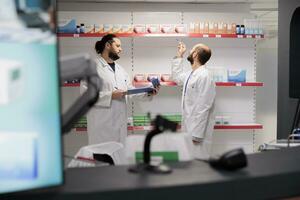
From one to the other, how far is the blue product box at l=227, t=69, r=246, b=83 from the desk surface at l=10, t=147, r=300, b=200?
3.34 metres

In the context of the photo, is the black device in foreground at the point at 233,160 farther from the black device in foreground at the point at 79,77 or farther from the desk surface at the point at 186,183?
the black device in foreground at the point at 79,77

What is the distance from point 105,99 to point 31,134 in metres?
2.62

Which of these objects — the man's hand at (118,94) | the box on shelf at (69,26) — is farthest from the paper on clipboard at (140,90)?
the box on shelf at (69,26)

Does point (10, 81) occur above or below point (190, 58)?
below

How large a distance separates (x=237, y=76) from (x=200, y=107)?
2.85 ft

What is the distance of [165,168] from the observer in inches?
40.2

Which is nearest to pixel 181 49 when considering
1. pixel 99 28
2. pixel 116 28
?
pixel 116 28

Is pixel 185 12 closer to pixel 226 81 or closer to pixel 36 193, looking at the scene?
pixel 226 81

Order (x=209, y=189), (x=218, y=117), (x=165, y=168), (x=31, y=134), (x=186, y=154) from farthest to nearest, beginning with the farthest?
(x=218, y=117)
(x=186, y=154)
(x=165, y=168)
(x=209, y=189)
(x=31, y=134)

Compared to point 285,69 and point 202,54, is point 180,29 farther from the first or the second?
point 285,69

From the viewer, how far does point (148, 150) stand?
1.02m

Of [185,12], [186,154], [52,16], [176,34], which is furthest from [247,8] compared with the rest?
[52,16]

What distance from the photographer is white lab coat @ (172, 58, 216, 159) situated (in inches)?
151

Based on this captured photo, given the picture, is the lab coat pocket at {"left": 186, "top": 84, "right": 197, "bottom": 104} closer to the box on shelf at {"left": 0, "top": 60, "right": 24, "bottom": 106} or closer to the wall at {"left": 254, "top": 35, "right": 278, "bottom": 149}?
the wall at {"left": 254, "top": 35, "right": 278, "bottom": 149}
